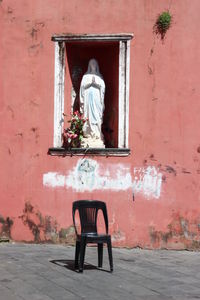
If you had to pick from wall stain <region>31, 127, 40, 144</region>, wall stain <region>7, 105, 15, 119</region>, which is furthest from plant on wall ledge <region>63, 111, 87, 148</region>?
wall stain <region>7, 105, 15, 119</region>

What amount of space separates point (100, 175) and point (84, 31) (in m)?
2.69

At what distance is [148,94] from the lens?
393 inches

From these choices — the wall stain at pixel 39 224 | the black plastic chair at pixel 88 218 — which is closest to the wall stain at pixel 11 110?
the wall stain at pixel 39 224

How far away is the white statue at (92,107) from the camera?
1023 centimetres

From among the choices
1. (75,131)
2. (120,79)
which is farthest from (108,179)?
(120,79)

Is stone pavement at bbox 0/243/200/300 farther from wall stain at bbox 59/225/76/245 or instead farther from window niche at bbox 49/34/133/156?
window niche at bbox 49/34/133/156

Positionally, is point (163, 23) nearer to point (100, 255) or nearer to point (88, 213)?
point (88, 213)

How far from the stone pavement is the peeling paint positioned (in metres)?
1.11

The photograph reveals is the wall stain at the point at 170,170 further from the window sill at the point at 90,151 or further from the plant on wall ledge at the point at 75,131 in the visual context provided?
the plant on wall ledge at the point at 75,131

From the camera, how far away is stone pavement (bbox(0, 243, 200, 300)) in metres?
6.30

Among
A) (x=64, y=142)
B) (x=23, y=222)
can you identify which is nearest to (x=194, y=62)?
(x=64, y=142)

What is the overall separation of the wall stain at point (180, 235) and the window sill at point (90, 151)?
4.95ft

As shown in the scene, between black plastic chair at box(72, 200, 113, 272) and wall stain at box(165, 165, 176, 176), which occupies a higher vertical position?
wall stain at box(165, 165, 176, 176)

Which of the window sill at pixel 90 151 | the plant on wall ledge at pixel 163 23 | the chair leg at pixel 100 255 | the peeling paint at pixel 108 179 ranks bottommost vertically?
the chair leg at pixel 100 255
